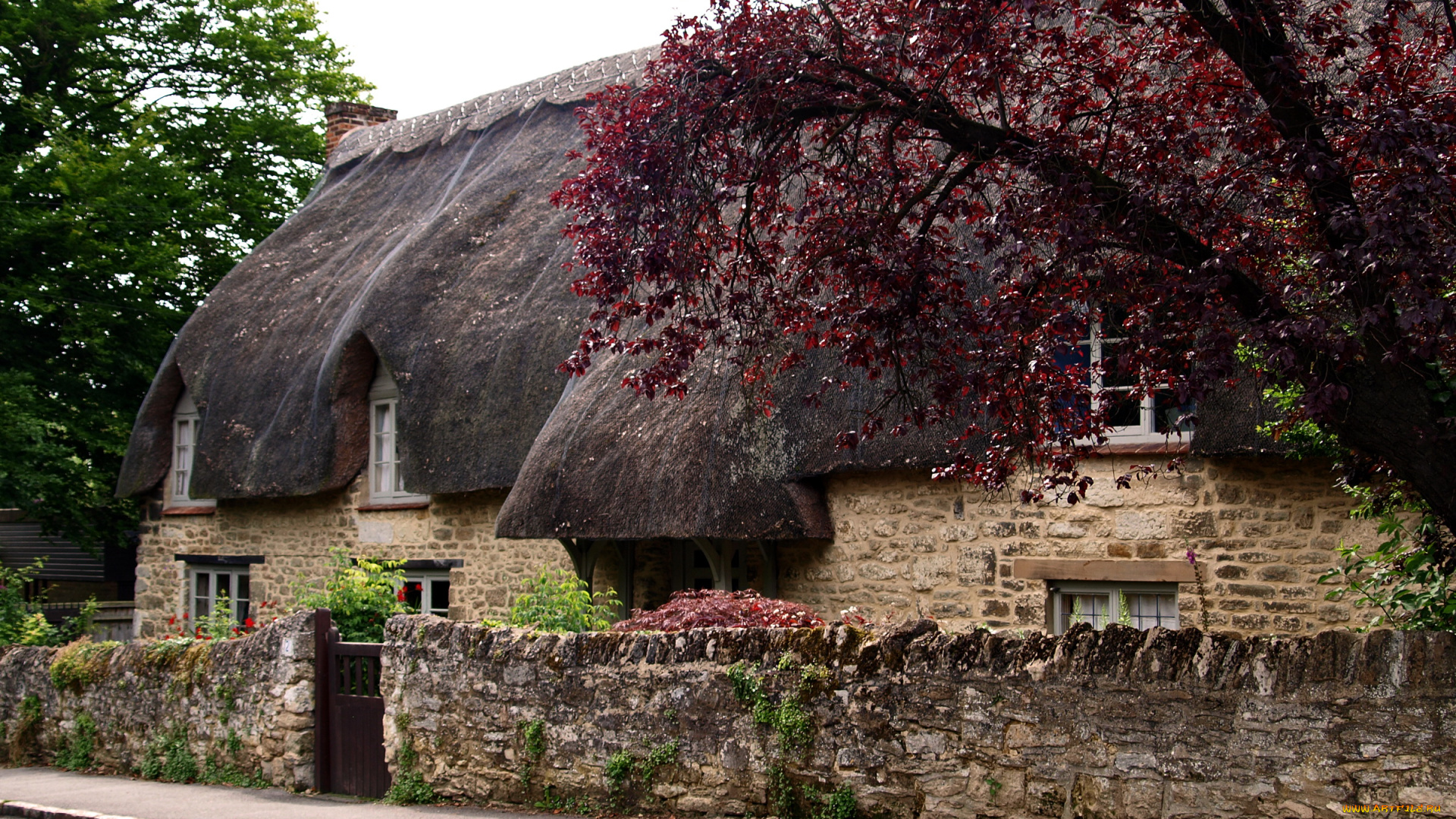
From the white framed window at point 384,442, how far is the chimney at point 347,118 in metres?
8.28

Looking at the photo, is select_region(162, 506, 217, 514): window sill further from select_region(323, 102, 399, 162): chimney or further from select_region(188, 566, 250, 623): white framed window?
select_region(323, 102, 399, 162): chimney

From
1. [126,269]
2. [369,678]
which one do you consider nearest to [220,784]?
[369,678]

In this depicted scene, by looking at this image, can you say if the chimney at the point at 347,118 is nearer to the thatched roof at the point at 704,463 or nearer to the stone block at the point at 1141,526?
the thatched roof at the point at 704,463

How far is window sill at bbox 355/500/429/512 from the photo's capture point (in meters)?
13.8

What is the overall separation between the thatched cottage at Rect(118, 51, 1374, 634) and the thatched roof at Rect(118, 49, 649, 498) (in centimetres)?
4

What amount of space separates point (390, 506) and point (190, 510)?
437cm

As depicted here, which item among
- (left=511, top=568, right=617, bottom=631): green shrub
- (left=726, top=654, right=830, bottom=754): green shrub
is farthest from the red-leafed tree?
(left=511, top=568, right=617, bottom=631): green shrub

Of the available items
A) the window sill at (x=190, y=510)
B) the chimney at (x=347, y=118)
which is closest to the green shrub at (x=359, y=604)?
the window sill at (x=190, y=510)

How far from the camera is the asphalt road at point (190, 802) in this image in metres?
7.70

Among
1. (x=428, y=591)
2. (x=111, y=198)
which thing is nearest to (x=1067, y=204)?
(x=428, y=591)

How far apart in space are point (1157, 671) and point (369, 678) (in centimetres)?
539

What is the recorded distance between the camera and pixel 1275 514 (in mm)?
8234

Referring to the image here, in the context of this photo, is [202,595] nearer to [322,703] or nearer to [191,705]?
[191,705]

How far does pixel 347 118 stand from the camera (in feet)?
72.1
